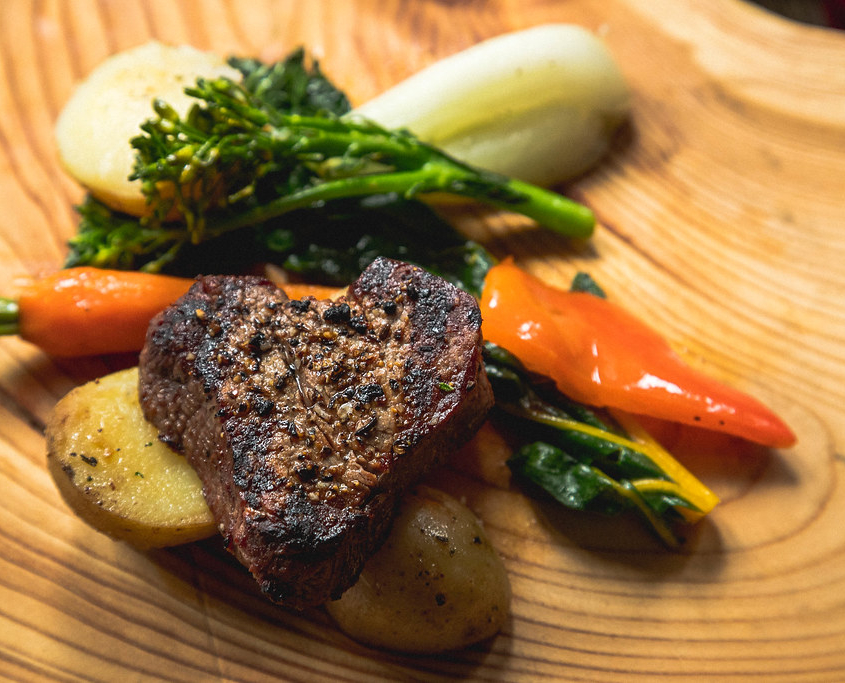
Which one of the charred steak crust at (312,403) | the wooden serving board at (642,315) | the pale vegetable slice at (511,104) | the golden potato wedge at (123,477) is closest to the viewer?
the charred steak crust at (312,403)

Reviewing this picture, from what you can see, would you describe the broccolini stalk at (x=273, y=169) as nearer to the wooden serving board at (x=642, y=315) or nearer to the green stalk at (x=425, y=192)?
the green stalk at (x=425, y=192)

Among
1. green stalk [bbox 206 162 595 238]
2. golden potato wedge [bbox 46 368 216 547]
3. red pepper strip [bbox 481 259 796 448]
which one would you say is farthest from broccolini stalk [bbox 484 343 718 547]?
golden potato wedge [bbox 46 368 216 547]

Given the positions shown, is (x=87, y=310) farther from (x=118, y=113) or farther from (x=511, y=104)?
(x=511, y=104)

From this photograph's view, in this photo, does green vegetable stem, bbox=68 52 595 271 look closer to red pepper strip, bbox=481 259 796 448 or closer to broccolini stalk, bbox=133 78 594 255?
broccolini stalk, bbox=133 78 594 255

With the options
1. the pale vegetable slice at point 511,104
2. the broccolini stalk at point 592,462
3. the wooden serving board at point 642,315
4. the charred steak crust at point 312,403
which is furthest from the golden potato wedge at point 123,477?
the pale vegetable slice at point 511,104

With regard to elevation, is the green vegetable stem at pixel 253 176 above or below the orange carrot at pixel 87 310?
above

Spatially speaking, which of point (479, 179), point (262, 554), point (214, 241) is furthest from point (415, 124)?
point (262, 554)
